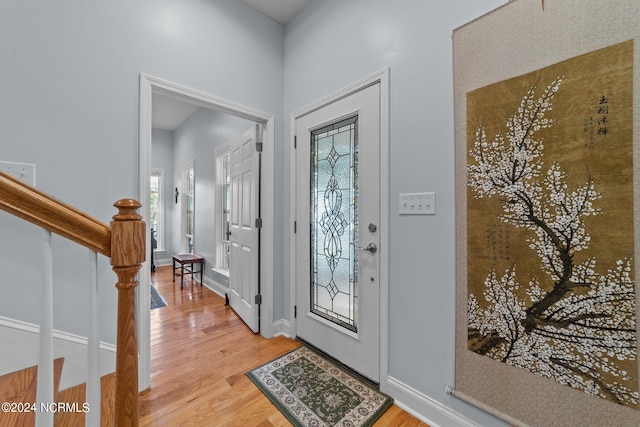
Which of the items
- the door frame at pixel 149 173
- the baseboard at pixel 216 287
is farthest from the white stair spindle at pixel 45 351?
the baseboard at pixel 216 287

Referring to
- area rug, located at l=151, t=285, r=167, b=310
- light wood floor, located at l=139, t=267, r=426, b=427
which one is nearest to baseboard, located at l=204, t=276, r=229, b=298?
light wood floor, located at l=139, t=267, r=426, b=427

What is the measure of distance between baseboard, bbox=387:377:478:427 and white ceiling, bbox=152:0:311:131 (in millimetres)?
3118

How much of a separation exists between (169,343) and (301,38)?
3.04 meters

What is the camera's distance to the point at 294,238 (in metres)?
2.43

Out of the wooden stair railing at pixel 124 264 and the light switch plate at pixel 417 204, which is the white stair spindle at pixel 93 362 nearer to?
the wooden stair railing at pixel 124 264

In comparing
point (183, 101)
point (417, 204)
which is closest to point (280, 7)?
point (183, 101)

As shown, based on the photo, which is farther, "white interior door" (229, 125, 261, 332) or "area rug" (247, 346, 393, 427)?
"white interior door" (229, 125, 261, 332)

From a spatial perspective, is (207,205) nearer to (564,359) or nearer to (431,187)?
(431,187)

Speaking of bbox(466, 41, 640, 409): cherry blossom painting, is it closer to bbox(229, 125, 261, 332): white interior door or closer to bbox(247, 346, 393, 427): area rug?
bbox(247, 346, 393, 427): area rug

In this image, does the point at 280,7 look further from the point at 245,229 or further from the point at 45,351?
the point at 45,351

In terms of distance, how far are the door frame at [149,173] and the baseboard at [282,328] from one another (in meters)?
0.05

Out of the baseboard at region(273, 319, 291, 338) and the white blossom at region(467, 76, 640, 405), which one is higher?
the white blossom at region(467, 76, 640, 405)

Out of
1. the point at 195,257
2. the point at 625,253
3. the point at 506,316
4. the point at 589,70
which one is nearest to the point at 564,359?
the point at 506,316

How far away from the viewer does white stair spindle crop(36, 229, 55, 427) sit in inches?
25.2
